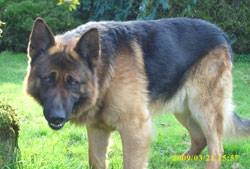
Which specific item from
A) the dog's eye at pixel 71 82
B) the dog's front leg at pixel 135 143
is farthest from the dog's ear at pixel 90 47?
the dog's front leg at pixel 135 143

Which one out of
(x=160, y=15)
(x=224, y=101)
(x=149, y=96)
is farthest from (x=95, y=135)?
(x=160, y=15)

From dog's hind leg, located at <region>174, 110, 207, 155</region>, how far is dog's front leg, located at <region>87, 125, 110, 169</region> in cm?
134

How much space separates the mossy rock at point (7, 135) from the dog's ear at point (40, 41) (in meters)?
0.66

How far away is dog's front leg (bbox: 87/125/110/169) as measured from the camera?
400 cm

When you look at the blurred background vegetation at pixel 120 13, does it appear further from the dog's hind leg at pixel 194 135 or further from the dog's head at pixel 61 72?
the dog's head at pixel 61 72

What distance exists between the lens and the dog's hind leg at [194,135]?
4656 millimetres

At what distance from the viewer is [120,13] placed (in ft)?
37.9

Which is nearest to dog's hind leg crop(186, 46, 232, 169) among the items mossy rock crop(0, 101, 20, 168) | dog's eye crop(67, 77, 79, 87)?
dog's eye crop(67, 77, 79, 87)

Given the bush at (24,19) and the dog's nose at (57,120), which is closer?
the dog's nose at (57,120)

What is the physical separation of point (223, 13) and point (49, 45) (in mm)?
8710

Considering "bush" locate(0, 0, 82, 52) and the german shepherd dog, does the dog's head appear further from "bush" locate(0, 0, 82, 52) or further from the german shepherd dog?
"bush" locate(0, 0, 82, 52)

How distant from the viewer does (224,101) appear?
4.29 metres

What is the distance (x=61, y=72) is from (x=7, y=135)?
0.87 meters
